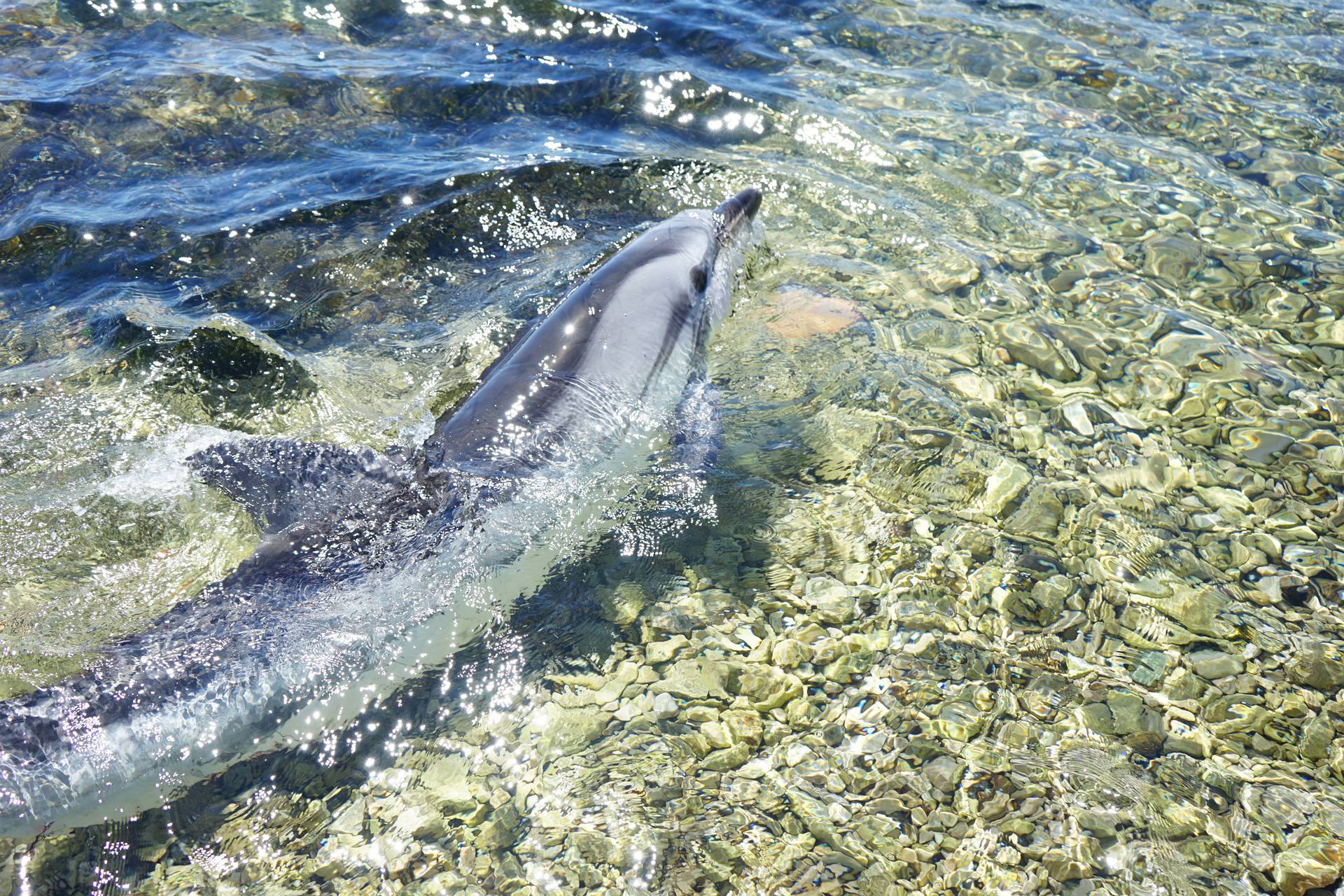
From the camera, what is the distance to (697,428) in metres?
5.46

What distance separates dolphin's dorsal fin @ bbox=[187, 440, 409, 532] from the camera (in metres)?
4.61

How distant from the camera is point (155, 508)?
4910 millimetres

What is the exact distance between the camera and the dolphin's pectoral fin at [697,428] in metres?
5.29

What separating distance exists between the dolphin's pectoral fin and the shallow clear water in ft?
0.76

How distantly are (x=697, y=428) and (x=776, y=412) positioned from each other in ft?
1.76

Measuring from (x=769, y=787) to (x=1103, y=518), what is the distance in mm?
2477

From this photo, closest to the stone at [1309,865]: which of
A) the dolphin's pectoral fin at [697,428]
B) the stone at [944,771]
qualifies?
the stone at [944,771]

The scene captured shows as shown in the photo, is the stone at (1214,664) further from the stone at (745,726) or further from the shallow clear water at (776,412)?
the stone at (745,726)

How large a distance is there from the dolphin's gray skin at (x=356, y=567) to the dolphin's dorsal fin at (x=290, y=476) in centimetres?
1

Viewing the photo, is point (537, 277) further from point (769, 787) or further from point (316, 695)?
point (769, 787)

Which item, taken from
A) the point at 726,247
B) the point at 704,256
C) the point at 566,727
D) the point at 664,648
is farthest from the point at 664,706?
the point at 726,247

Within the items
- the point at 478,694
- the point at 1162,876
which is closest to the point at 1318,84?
the point at 1162,876

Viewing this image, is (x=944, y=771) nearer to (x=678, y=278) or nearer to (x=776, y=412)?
(x=776, y=412)

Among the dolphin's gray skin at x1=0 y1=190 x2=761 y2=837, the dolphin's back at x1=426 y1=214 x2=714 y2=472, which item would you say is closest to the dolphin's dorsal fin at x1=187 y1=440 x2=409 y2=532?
the dolphin's gray skin at x1=0 y1=190 x2=761 y2=837
